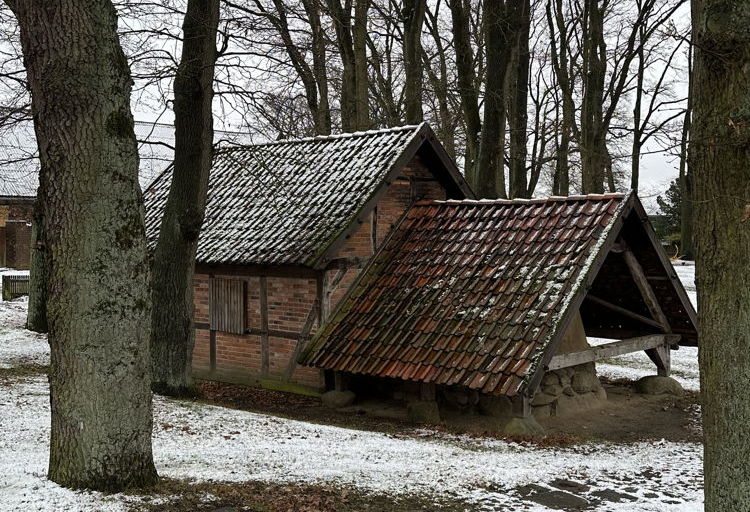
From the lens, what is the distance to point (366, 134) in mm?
15367

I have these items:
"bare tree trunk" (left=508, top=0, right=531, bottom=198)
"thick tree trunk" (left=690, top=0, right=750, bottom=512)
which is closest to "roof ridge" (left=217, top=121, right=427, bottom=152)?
"bare tree trunk" (left=508, top=0, right=531, bottom=198)

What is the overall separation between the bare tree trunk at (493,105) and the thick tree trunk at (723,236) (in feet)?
40.0

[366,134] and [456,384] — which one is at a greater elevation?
[366,134]

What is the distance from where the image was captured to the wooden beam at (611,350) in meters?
11.2

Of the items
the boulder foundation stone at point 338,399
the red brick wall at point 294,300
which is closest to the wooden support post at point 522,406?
the boulder foundation stone at point 338,399

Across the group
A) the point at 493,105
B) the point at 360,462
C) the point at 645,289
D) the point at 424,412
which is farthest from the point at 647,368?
the point at 360,462

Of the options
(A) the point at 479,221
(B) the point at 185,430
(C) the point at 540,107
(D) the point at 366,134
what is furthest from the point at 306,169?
(C) the point at 540,107

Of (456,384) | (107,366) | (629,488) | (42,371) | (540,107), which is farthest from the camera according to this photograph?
(540,107)

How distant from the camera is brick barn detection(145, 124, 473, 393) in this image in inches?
530

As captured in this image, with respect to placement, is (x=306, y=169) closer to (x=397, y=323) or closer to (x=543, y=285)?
(x=397, y=323)

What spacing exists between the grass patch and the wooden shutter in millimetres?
7857

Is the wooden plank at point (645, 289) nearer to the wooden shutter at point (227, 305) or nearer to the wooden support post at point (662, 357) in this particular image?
the wooden support post at point (662, 357)

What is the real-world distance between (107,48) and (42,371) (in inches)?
375

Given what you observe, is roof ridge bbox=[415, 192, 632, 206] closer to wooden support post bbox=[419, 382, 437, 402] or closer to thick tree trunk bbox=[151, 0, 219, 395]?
wooden support post bbox=[419, 382, 437, 402]
